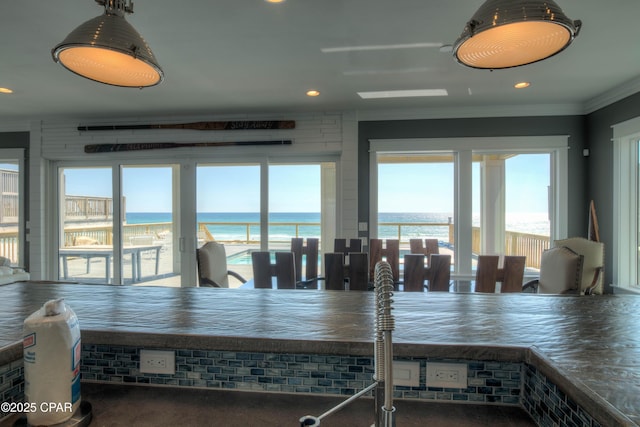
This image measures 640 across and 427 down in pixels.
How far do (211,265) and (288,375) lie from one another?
2039mm

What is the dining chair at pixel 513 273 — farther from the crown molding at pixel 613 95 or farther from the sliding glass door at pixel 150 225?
the sliding glass door at pixel 150 225

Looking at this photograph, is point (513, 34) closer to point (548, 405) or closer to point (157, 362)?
point (548, 405)

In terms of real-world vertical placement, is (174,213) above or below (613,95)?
below

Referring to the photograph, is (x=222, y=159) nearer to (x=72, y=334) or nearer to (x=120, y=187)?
(x=120, y=187)

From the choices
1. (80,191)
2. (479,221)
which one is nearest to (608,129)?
(479,221)

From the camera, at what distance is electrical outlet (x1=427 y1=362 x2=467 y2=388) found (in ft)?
3.04

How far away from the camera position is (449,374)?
93 centimetres

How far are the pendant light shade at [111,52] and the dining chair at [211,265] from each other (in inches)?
57.2

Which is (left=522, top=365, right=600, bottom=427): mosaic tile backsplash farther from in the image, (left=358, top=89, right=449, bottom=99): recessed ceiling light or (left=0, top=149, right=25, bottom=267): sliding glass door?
(left=0, top=149, right=25, bottom=267): sliding glass door

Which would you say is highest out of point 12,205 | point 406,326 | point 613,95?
point 613,95

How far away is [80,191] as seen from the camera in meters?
4.79

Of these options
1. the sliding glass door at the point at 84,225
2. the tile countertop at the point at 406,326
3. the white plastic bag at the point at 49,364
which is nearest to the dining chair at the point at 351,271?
the tile countertop at the point at 406,326

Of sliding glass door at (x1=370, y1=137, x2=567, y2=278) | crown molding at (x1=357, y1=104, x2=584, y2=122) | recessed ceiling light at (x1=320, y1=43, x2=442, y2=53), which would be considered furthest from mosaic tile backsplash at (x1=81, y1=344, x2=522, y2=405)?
crown molding at (x1=357, y1=104, x2=584, y2=122)

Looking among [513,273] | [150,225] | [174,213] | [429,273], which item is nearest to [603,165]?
[513,273]
